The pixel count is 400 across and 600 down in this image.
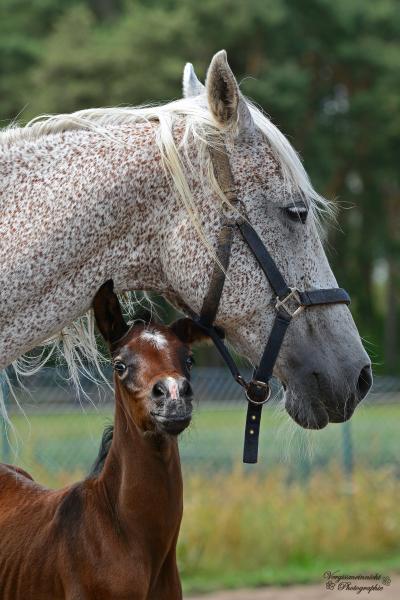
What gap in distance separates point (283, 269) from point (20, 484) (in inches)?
75.3

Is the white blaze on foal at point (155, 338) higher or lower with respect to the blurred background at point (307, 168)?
higher

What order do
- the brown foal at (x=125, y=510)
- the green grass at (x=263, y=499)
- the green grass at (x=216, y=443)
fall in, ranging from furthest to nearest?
1. the green grass at (x=216, y=443)
2. the green grass at (x=263, y=499)
3. the brown foal at (x=125, y=510)

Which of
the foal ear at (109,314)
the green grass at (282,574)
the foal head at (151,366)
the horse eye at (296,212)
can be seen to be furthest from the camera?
the green grass at (282,574)

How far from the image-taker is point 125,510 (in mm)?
3791

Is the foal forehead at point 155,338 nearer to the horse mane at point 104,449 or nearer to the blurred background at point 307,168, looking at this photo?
the horse mane at point 104,449

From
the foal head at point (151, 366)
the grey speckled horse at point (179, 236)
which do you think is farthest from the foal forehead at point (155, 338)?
the grey speckled horse at point (179, 236)

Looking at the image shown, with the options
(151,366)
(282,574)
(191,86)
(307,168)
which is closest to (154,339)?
(151,366)

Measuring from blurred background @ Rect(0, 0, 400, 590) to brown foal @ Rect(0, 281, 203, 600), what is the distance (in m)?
3.90

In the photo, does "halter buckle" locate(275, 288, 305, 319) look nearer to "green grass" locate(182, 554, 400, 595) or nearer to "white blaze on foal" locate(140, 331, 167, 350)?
"white blaze on foal" locate(140, 331, 167, 350)

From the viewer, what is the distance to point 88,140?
10.6ft

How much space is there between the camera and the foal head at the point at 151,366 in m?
3.38

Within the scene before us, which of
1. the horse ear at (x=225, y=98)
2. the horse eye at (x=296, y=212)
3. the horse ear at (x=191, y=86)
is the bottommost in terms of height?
the horse eye at (x=296, y=212)

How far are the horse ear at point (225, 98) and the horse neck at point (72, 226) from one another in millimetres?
235

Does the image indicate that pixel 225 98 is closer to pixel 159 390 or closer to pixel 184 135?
pixel 184 135
